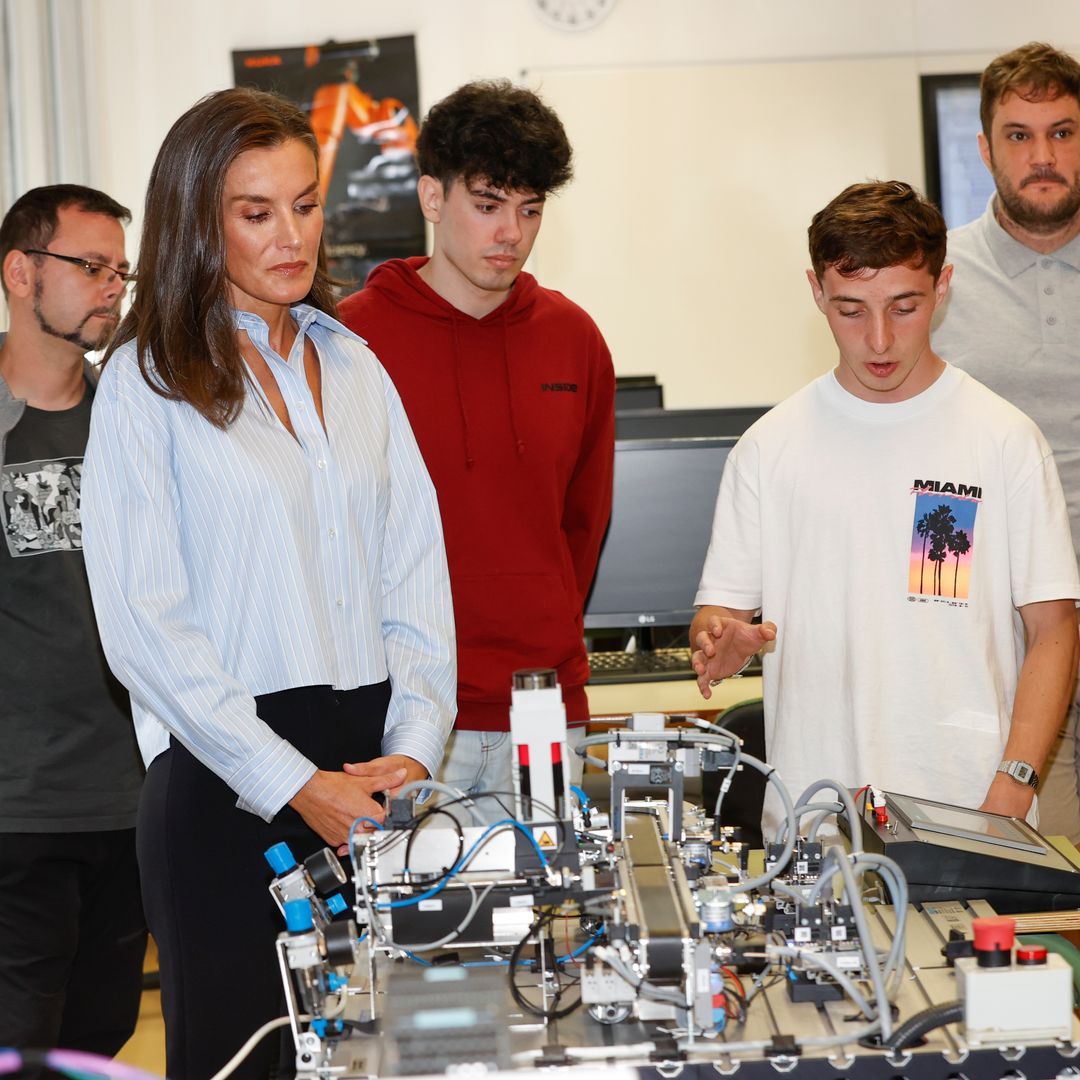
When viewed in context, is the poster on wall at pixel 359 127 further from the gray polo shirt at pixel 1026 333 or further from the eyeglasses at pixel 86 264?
the gray polo shirt at pixel 1026 333

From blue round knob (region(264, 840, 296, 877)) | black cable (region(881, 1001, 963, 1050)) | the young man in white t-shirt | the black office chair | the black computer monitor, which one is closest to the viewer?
black cable (region(881, 1001, 963, 1050))

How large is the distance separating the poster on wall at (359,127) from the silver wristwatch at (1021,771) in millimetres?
3725

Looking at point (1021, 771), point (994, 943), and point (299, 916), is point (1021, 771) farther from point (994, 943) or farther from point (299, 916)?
point (299, 916)

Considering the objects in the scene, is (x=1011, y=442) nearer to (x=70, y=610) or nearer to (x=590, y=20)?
(x=70, y=610)

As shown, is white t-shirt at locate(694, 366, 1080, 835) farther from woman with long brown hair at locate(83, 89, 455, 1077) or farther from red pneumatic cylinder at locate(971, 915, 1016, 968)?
red pneumatic cylinder at locate(971, 915, 1016, 968)

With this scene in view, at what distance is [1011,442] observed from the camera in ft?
5.99

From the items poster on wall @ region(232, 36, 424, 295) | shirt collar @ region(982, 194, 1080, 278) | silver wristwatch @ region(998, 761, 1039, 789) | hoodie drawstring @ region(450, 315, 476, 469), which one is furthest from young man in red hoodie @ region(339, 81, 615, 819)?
poster on wall @ region(232, 36, 424, 295)

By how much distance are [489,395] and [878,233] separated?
2.27ft

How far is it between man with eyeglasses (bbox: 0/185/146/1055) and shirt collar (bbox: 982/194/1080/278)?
163 cm

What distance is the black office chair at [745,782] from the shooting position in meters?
2.41

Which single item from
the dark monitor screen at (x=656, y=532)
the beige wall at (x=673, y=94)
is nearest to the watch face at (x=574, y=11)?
the beige wall at (x=673, y=94)

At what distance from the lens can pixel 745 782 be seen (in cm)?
242

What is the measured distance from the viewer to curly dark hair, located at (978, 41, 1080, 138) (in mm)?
2344

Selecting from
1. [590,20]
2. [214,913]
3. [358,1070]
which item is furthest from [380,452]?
[590,20]
